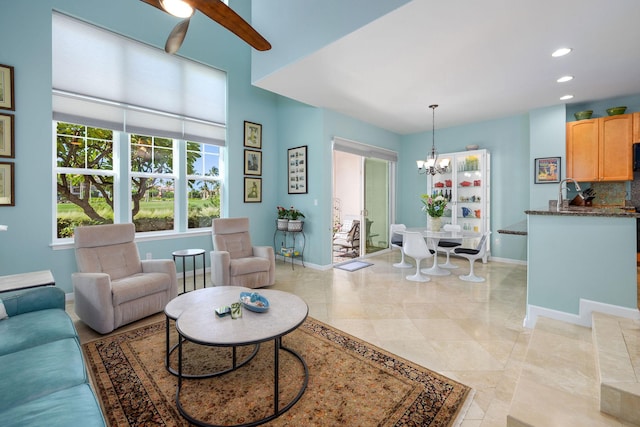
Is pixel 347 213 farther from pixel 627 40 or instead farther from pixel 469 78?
pixel 627 40

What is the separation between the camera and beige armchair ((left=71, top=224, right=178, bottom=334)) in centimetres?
257

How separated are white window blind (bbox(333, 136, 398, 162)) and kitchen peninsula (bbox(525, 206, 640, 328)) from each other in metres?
3.19

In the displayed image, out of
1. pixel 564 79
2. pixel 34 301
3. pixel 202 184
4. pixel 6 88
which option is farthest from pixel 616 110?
pixel 6 88

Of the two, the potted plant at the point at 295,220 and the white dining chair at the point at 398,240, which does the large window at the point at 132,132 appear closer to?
the potted plant at the point at 295,220

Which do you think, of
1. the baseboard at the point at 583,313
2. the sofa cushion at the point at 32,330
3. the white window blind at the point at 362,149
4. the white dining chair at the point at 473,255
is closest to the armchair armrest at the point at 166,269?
the sofa cushion at the point at 32,330

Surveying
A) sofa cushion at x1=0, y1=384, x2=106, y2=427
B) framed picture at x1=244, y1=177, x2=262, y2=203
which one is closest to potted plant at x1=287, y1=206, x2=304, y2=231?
framed picture at x1=244, y1=177, x2=262, y2=203

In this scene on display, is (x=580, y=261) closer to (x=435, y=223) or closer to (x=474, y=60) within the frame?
(x=435, y=223)

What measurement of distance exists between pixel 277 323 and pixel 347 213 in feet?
19.2

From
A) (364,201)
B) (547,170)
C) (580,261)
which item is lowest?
(580,261)

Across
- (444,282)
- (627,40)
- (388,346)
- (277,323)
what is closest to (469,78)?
(627,40)

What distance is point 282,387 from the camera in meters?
1.87

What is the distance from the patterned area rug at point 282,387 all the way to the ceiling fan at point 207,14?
222 cm

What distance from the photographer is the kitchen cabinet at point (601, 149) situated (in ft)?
13.6

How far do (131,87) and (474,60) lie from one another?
4222mm
